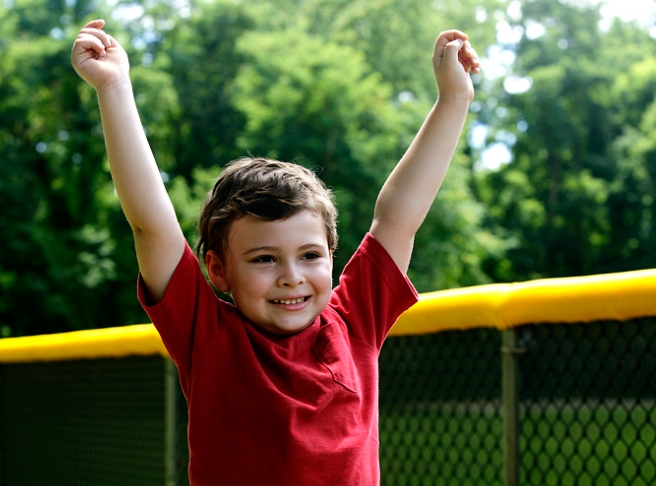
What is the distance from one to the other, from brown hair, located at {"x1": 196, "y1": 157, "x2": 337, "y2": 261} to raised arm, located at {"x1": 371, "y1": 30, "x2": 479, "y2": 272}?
0.11 metres

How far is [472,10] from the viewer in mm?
28672

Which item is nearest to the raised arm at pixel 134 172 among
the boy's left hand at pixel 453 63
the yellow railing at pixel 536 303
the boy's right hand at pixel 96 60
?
the boy's right hand at pixel 96 60

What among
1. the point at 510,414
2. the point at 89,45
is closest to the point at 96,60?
the point at 89,45

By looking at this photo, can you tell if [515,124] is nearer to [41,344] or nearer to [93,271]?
[93,271]

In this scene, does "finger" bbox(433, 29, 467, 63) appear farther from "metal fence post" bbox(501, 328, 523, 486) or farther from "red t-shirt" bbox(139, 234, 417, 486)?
"metal fence post" bbox(501, 328, 523, 486)

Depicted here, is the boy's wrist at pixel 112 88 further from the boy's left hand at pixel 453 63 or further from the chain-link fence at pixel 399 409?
the chain-link fence at pixel 399 409

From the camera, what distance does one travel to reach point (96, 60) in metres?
1.58

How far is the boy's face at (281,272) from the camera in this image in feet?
5.29

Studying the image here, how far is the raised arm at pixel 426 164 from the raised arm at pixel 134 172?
16.7 inches

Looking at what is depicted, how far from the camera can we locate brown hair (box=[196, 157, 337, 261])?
1636 mm

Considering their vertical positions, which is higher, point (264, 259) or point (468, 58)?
point (468, 58)

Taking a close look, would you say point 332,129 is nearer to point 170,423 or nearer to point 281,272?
point 170,423

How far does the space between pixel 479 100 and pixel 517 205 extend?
4.11 meters

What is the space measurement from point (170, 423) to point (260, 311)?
239 cm
